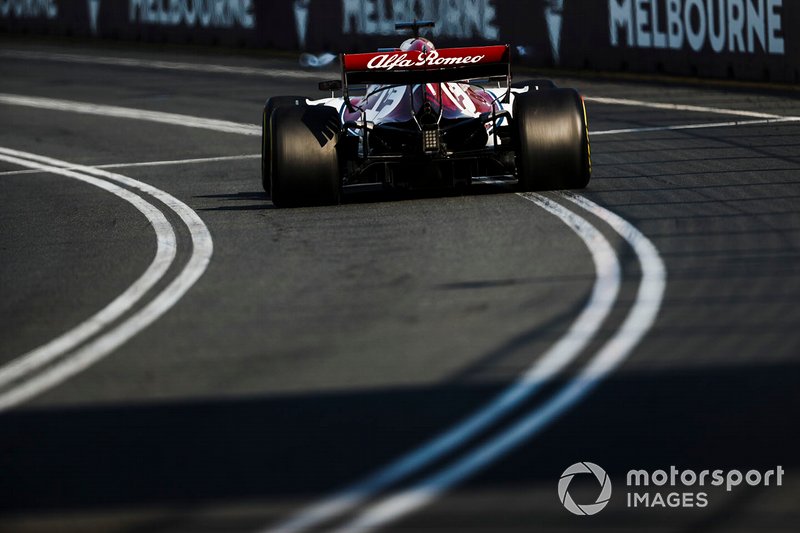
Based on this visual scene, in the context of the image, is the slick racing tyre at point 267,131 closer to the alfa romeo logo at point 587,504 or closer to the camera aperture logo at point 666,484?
the alfa romeo logo at point 587,504

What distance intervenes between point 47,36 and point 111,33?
3.58 metres

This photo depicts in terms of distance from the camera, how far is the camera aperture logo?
17.0 feet

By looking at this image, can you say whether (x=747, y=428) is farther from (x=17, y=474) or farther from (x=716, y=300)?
(x=17, y=474)

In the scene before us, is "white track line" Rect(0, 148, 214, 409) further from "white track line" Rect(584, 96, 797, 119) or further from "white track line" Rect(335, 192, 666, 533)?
"white track line" Rect(584, 96, 797, 119)

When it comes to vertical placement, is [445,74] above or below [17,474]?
above

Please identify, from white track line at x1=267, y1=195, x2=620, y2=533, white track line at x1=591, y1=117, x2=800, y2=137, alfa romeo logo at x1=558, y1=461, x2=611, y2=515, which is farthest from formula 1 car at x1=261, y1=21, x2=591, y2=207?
alfa romeo logo at x1=558, y1=461, x2=611, y2=515

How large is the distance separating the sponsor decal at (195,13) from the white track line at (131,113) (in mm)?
8122

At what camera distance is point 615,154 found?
15.6 m

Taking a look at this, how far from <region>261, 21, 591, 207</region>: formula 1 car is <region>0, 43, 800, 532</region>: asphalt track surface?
0.25 m

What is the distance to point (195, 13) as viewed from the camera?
36469mm

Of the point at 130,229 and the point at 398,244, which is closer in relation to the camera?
the point at 398,244

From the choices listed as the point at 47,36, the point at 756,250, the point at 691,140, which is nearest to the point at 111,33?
the point at 47,36

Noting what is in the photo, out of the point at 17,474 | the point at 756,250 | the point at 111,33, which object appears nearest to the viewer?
the point at 17,474

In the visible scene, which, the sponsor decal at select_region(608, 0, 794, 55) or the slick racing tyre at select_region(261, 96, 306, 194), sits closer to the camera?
the slick racing tyre at select_region(261, 96, 306, 194)
